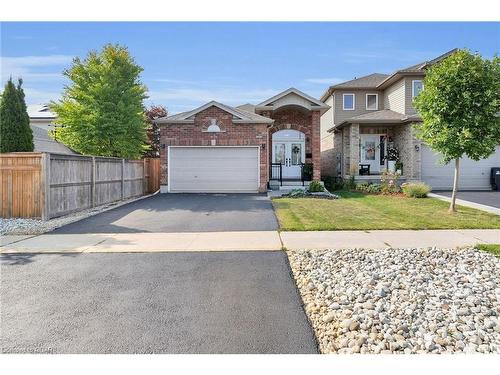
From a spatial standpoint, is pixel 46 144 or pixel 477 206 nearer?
pixel 477 206

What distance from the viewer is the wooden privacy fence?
10.4 meters

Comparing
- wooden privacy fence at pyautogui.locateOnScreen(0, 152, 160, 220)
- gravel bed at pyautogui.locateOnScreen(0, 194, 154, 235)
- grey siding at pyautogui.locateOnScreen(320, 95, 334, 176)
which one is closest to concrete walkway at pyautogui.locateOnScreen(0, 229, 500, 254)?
gravel bed at pyautogui.locateOnScreen(0, 194, 154, 235)

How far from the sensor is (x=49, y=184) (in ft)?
34.5

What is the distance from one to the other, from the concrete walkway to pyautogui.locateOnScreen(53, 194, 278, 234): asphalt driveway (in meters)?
0.70

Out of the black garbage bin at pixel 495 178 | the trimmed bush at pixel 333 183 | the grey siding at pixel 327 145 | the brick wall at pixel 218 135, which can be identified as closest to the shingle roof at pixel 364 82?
the grey siding at pixel 327 145

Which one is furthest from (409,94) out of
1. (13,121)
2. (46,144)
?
(46,144)

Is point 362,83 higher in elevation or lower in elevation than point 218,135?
higher

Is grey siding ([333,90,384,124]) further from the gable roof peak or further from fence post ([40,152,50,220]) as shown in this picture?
fence post ([40,152,50,220])

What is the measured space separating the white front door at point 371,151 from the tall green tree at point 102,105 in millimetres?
13341

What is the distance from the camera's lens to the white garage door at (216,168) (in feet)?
62.8

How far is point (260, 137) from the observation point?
18984mm

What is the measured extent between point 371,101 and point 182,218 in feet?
60.9

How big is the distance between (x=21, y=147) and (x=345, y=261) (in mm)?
11230

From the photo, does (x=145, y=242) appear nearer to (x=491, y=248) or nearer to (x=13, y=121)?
(x=491, y=248)
